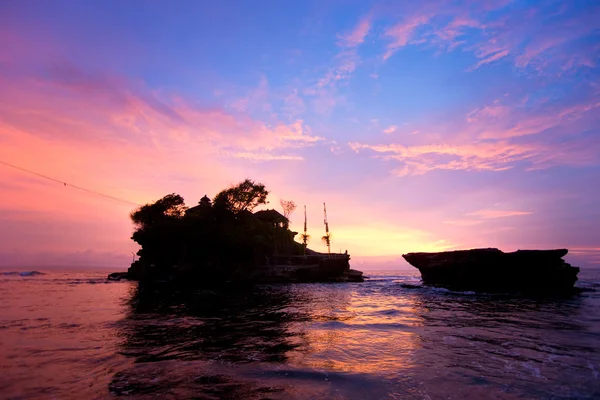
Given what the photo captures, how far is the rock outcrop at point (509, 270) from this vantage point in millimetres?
38406

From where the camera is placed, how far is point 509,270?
41.9 m

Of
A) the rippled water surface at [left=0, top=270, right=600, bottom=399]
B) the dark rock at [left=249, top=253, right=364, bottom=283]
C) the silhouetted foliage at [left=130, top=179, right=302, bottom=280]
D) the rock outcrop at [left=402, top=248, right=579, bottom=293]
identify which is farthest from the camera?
the dark rock at [left=249, top=253, right=364, bottom=283]

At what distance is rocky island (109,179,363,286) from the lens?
2180 inches

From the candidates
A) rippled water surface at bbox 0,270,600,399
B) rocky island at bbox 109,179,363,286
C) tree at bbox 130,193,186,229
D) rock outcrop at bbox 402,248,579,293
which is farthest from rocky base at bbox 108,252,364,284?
rippled water surface at bbox 0,270,600,399

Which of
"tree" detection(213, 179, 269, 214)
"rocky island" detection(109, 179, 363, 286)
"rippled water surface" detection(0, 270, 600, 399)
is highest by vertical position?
"tree" detection(213, 179, 269, 214)

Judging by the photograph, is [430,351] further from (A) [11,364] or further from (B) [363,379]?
(A) [11,364]

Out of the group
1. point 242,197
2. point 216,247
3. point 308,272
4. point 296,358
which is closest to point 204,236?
point 216,247

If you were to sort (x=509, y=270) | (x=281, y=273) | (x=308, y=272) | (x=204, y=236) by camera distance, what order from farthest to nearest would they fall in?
1. (x=308, y=272)
2. (x=281, y=273)
3. (x=204, y=236)
4. (x=509, y=270)

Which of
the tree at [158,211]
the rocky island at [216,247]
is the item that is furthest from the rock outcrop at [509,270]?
the tree at [158,211]

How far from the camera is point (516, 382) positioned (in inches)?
271

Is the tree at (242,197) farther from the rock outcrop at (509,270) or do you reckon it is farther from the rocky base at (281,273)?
the rock outcrop at (509,270)

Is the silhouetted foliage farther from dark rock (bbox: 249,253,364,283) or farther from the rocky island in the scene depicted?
dark rock (bbox: 249,253,364,283)

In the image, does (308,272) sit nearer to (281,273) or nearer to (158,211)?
(281,273)

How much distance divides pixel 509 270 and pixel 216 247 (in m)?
47.1
